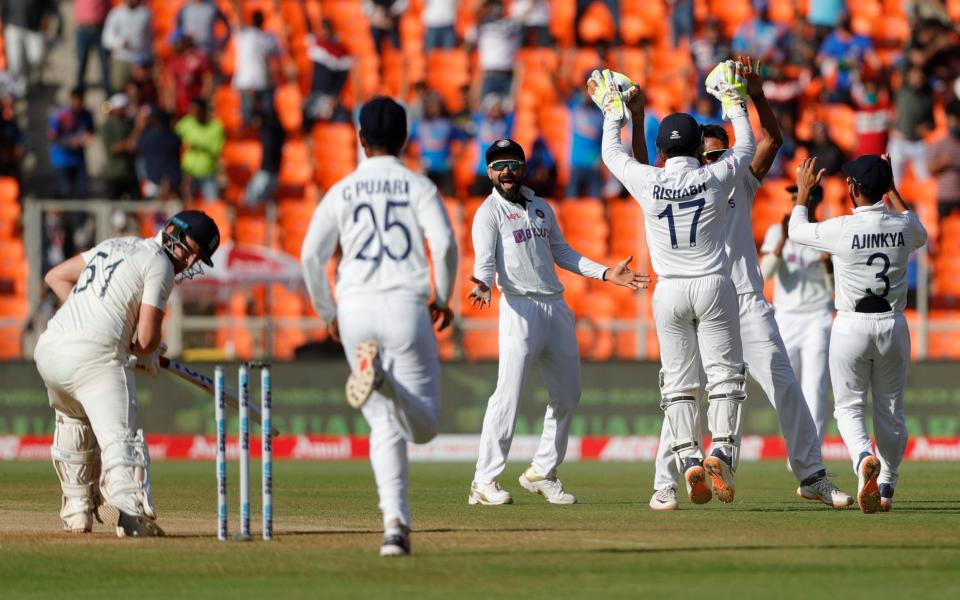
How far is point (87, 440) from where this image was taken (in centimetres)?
1018

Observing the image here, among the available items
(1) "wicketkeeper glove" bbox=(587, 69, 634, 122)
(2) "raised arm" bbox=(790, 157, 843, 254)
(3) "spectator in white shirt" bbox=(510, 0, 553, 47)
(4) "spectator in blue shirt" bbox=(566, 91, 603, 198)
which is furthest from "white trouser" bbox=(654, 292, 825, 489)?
(3) "spectator in white shirt" bbox=(510, 0, 553, 47)

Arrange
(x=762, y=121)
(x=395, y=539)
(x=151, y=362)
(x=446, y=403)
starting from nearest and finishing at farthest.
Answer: (x=395, y=539)
(x=151, y=362)
(x=762, y=121)
(x=446, y=403)

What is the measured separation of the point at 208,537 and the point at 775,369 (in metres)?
4.18

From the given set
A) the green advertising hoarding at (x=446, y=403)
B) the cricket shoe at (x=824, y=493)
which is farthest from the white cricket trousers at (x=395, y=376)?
the green advertising hoarding at (x=446, y=403)

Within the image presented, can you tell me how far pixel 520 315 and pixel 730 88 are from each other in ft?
7.39

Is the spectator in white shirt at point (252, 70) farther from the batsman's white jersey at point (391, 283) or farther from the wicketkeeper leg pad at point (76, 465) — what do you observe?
the batsman's white jersey at point (391, 283)

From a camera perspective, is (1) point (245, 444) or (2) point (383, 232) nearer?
(2) point (383, 232)

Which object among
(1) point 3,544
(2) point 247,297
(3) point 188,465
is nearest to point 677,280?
(1) point 3,544

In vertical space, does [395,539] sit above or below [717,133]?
below

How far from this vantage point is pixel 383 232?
333 inches

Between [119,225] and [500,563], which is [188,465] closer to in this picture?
[119,225]

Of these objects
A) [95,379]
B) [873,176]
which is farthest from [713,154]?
[95,379]

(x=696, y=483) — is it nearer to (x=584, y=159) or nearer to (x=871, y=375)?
(x=871, y=375)

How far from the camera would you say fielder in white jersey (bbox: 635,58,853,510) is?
37.6ft
